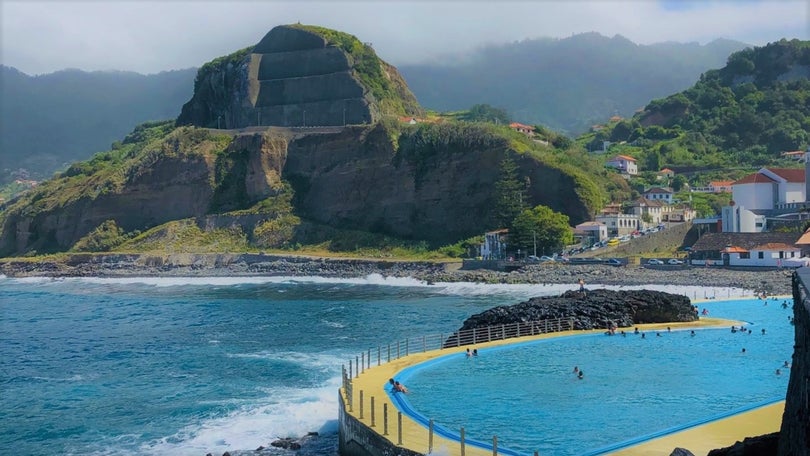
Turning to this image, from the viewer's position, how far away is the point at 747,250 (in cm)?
5278

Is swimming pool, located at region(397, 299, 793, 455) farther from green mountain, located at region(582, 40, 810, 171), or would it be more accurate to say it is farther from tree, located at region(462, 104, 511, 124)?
tree, located at region(462, 104, 511, 124)

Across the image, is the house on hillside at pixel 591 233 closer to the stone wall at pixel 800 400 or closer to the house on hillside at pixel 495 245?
the house on hillside at pixel 495 245

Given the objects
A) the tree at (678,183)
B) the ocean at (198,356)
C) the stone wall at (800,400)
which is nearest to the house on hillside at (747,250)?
the ocean at (198,356)

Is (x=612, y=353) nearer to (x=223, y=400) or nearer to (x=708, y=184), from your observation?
(x=223, y=400)

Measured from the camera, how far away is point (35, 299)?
5925 centimetres

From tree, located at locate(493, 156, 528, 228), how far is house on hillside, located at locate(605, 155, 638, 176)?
21.7 metres

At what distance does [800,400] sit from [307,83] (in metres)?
84.6

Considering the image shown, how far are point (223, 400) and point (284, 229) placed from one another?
59971 mm

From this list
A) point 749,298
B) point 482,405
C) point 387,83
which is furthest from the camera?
point 387,83

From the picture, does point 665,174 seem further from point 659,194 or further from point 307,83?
point 307,83

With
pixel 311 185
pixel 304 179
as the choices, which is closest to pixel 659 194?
pixel 311 185

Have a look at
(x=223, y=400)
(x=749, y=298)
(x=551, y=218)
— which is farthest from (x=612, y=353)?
(x=551, y=218)

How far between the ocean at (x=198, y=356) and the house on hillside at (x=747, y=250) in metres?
8.43

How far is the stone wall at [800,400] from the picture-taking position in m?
8.45
